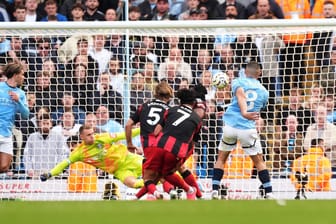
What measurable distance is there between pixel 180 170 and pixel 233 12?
11.0 ft

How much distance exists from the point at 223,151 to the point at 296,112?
4.71ft

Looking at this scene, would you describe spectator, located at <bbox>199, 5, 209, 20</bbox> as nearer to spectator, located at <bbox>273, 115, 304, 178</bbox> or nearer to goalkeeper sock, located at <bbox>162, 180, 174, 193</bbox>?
spectator, located at <bbox>273, 115, 304, 178</bbox>

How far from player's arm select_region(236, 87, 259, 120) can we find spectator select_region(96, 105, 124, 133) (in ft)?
6.84

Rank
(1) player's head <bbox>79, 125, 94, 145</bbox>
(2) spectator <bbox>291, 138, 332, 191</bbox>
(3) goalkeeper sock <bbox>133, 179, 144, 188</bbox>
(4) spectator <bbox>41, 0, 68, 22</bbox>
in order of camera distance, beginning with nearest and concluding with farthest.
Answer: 1. (3) goalkeeper sock <bbox>133, 179, 144, 188</bbox>
2. (1) player's head <bbox>79, 125, 94, 145</bbox>
3. (2) spectator <bbox>291, 138, 332, 191</bbox>
4. (4) spectator <bbox>41, 0, 68, 22</bbox>

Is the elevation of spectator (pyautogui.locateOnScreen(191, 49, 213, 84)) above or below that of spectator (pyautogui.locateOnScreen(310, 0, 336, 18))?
below

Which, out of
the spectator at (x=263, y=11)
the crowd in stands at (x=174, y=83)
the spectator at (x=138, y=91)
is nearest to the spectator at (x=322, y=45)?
the crowd in stands at (x=174, y=83)

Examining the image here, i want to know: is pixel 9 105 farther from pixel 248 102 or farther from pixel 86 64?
pixel 248 102

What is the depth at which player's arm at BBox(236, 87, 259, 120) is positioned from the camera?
40.9 ft

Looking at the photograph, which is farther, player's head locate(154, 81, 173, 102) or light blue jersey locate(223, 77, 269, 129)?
light blue jersey locate(223, 77, 269, 129)

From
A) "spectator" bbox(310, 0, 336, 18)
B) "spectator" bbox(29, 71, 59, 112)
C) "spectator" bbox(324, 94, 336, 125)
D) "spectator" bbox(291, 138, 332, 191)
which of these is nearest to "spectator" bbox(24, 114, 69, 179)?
"spectator" bbox(29, 71, 59, 112)
